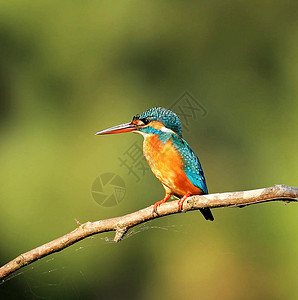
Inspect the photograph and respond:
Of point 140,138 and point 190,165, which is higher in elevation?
point 140,138

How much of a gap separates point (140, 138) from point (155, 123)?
8.78 ft

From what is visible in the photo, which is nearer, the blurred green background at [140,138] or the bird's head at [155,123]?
the bird's head at [155,123]

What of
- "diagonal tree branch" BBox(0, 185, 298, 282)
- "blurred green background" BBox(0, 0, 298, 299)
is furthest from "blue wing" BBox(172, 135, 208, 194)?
"blurred green background" BBox(0, 0, 298, 299)

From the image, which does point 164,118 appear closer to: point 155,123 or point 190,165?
point 155,123

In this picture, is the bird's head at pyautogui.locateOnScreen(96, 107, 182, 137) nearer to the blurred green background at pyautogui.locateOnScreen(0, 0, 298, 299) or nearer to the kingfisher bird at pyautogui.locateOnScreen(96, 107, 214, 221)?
the kingfisher bird at pyautogui.locateOnScreen(96, 107, 214, 221)

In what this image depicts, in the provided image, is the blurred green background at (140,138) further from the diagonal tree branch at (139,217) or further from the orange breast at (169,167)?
the diagonal tree branch at (139,217)

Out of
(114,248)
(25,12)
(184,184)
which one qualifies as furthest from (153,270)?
(25,12)

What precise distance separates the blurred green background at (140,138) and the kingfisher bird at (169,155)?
165cm

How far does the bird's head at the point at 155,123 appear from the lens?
2.52m

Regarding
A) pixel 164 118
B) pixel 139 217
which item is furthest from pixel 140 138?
pixel 139 217

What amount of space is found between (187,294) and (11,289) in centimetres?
181

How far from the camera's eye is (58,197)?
504cm

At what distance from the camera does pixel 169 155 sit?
8.05ft

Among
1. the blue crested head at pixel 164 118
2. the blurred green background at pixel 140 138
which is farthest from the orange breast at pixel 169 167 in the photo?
the blurred green background at pixel 140 138
